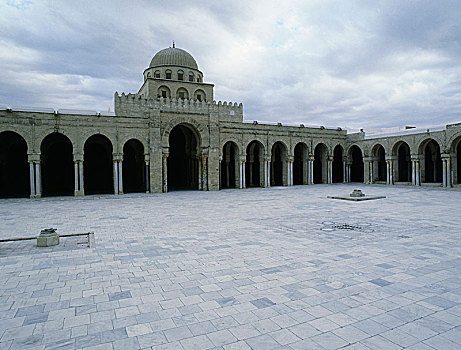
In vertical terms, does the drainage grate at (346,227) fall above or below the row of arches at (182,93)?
below

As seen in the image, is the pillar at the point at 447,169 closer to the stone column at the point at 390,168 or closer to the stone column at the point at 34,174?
the stone column at the point at 390,168

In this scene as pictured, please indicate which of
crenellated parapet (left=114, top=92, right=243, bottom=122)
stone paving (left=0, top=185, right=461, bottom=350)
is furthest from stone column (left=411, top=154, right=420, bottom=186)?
stone paving (left=0, top=185, right=461, bottom=350)

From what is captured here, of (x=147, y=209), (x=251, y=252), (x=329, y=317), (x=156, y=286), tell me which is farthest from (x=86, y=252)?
(x=147, y=209)

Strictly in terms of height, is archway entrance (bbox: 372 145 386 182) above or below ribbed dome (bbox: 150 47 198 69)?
below

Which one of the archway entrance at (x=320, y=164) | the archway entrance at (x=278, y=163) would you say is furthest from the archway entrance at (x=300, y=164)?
the archway entrance at (x=320, y=164)

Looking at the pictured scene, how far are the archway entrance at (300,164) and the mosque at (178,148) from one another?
0.11 m

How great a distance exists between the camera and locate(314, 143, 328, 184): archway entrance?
97.0 ft

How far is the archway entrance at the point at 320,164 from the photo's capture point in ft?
97.0

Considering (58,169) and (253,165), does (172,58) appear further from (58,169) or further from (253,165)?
(58,169)

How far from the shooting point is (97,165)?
25625 mm

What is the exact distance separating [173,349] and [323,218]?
8084 millimetres

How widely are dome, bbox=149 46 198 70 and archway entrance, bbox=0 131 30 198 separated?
43.7ft

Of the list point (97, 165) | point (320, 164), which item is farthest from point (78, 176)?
point (320, 164)

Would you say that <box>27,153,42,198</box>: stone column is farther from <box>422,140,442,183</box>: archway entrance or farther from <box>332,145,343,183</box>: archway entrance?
<box>422,140,442,183</box>: archway entrance
